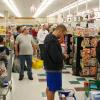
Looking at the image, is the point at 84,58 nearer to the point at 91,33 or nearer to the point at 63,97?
the point at 91,33

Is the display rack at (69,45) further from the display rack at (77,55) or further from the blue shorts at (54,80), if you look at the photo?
the blue shorts at (54,80)

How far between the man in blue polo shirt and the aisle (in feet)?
4.23

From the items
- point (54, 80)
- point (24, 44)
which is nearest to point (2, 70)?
point (54, 80)

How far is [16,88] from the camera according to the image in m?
6.87

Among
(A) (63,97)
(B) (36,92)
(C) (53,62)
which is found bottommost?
(B) (36,92)

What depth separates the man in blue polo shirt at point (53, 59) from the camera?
4.64 m

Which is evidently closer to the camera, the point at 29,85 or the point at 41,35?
the point at 29,85

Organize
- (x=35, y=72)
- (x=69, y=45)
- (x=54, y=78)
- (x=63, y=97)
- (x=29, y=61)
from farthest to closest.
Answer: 1. (x=69, y=45)
2. (x=35, y=72)
3. (x=29, y=61)
4. (x=54, y=78)
5. (x=63, y=97)

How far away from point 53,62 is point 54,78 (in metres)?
0.31

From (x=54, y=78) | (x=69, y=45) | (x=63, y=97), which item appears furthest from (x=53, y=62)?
(x=69, y=45)

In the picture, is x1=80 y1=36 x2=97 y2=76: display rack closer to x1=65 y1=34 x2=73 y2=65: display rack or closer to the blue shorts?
x1=65 y1=34 x2=73 y2=65: display rack

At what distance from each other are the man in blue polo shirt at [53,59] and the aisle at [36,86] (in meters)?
1.29

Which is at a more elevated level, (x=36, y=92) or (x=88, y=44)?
(x=88, y=44)

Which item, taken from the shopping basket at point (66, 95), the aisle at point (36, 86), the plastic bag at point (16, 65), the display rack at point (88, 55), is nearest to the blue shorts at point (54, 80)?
the shopping basket at point (66, 95)
